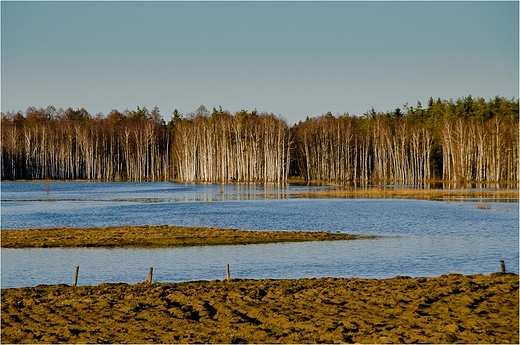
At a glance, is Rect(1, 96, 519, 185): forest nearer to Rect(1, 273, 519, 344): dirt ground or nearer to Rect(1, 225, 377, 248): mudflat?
Rect(1, 225, 377, 248): mudflat

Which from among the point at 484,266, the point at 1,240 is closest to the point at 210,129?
the point at 1,240

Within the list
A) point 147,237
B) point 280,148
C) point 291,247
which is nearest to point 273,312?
point 291,247

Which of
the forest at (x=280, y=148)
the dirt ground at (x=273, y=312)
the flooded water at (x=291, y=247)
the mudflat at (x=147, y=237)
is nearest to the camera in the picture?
the dirt ground at (x=273, y=312)

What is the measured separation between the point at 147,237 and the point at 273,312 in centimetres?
2024

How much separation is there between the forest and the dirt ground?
A: 291 ft

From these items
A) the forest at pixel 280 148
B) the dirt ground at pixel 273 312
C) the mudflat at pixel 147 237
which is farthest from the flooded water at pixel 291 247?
the forest at pixel 280 148

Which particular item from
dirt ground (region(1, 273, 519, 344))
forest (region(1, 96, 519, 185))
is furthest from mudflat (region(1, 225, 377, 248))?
forest (region(1, 96, 519, 185))

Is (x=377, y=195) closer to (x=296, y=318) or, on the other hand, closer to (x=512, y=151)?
(x=512, y=151)

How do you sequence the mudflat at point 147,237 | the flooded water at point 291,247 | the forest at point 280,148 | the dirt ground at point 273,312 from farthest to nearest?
the forest at point 280,148 < the mudflat at point 147,237 < the flooded water at point 291,247 < the dirt ground at point 273,312

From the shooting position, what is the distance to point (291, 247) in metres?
33.8

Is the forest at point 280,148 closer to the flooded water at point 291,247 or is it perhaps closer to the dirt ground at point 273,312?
the flooded water at point 291,247

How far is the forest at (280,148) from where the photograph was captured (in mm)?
111375

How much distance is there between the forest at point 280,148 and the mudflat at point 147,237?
73129mm

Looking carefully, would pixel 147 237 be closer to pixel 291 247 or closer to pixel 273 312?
pixel 291 247
